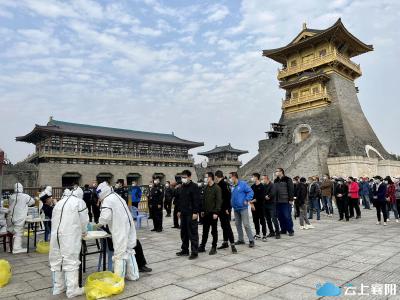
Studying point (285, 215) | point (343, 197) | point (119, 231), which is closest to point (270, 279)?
point (119, 231)

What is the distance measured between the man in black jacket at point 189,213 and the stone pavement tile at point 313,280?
2.11 meters

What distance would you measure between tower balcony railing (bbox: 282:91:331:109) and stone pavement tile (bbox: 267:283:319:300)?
30.6 meters

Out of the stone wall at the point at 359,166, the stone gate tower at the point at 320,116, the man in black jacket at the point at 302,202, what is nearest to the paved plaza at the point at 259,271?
the man in black jacket at the point at 302,202

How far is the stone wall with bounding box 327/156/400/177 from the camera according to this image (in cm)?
2541

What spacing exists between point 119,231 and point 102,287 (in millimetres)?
829

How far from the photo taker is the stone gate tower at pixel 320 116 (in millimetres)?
26844

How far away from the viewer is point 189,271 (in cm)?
479

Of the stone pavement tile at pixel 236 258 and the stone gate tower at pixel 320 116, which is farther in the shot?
the stone gate tower at pixel 320 116

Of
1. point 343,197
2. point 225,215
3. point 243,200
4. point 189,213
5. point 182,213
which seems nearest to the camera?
point 189,213

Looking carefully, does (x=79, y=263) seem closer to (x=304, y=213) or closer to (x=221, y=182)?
(x=221, y=182)

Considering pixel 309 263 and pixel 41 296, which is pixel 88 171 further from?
pixel 309 263

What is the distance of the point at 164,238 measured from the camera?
803cm

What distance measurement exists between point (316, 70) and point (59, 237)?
112 feet

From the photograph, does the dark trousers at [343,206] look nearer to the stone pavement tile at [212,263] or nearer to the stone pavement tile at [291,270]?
the stone pavement tile at [291,270]
